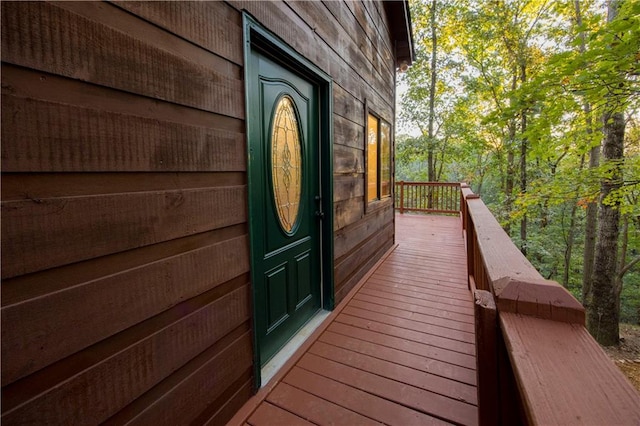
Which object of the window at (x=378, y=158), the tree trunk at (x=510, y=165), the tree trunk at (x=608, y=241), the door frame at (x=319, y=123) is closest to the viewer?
the door frame at (x=319, y=123)

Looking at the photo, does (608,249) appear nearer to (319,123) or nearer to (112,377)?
(319,123)

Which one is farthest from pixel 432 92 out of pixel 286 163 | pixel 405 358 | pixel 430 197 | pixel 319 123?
pixel 405 358

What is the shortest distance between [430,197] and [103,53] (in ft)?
28.5

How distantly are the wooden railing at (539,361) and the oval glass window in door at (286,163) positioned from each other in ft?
4.35

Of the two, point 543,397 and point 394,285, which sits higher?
point 543,397

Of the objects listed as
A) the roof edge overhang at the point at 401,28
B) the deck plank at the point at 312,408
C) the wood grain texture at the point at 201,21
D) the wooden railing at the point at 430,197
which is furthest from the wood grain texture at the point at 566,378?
the wooden railing at the point at 430,197

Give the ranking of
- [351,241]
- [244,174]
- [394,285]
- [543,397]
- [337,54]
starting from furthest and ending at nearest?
[394,285] < [351,241] < [337,54] < [244,174] < [543,397]

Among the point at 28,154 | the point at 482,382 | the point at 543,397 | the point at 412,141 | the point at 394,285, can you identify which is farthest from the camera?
the point at 412,141

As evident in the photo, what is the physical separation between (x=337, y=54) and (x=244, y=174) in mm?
1692

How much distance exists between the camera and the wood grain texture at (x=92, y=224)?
741mm

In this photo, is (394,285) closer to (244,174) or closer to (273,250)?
(273,250)

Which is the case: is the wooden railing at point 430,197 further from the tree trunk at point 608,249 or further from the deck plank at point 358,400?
the deck plank at point 358,400

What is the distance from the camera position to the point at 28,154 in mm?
751

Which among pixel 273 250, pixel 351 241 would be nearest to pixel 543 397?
pixel 273 250
